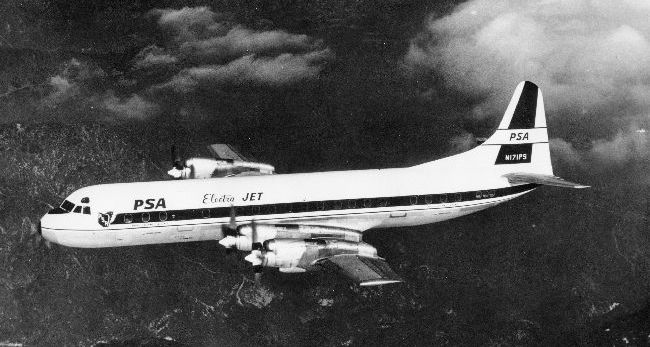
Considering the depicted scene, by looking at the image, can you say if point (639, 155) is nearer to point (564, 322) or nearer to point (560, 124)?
point (560, 124)

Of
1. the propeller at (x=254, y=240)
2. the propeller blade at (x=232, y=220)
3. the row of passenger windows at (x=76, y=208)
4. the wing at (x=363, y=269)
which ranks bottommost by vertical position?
the wing at (x=363, y=269)

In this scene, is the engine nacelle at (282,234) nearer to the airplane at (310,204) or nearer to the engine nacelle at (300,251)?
the airplane at (310,204)

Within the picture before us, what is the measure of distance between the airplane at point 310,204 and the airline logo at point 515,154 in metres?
0.05

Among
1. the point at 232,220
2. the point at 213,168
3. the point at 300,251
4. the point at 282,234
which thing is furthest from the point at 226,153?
the point at 300,251

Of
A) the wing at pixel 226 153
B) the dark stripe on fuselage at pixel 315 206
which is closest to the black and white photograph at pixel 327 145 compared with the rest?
the wing at pixel 226 153

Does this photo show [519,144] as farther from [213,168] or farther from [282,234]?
[213,168]

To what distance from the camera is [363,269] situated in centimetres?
2547

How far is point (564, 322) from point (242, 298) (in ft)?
70.4

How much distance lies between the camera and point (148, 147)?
4209 centimetres

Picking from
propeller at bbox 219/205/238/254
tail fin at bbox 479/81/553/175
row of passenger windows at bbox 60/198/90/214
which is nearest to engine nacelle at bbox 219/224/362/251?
propeller at bbox 219/205/238/254

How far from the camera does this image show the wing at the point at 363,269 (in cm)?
2465

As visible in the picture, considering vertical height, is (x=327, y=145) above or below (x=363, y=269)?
above

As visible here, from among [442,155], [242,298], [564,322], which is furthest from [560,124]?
[242,298]

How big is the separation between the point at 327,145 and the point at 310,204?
15.7 meters
